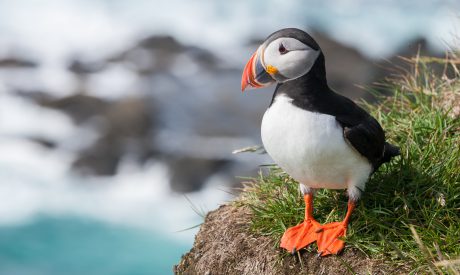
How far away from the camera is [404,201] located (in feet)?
11.2

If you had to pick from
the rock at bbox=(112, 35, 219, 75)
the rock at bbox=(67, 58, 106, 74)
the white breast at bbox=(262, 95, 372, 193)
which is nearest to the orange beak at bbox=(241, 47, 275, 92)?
the white breast at bbox=(262, 95, 372, 193)

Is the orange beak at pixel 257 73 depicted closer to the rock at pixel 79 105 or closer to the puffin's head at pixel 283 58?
the puffin's head at pixel 283 58

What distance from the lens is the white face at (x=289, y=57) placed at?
10.3 ft

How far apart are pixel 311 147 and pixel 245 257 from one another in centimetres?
86

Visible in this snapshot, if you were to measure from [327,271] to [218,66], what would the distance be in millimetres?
9747

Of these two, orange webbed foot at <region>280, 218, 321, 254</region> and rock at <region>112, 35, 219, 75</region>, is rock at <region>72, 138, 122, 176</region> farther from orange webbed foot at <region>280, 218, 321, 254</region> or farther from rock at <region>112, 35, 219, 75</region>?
orange webbed foot at <region>280, 218, 321, 254</region>

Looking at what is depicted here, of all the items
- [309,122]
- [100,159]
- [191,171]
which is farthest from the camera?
[100,159]

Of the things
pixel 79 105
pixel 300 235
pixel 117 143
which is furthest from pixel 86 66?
pixel 300 235

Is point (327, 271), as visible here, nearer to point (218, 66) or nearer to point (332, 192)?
point (332, 192)

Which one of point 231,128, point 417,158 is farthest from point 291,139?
point 231,128

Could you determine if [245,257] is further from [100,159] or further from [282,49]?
[100,159]

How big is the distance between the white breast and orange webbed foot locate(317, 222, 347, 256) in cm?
26

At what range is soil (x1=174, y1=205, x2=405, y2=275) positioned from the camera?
3.39 metres

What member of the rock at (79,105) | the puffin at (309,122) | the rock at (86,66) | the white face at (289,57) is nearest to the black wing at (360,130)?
the puffin at (309,122)
